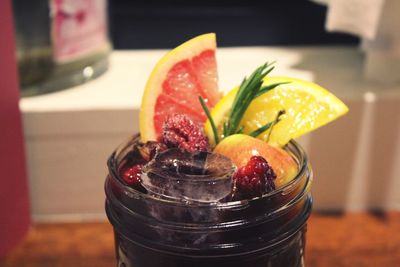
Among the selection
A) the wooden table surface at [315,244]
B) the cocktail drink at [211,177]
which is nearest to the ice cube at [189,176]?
the cocktail drink at [211,177]

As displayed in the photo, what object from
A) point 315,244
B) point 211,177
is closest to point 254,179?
point 211,177

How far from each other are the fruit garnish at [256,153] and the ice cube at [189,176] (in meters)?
0.02

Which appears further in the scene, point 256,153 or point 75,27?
point 75,27

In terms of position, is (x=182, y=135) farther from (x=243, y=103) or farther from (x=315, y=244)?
(x=315, y=244)

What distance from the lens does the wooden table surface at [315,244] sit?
701 millimetres

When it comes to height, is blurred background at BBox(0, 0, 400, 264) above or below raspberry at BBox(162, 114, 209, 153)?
below

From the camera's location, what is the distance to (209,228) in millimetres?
370

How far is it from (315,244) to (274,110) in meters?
0.33

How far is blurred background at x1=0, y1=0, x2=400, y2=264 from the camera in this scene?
740 millimetres

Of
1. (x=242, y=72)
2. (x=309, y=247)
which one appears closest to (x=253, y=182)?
(x=309, y=247)

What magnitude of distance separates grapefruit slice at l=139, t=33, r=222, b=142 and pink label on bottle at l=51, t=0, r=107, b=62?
336 mm

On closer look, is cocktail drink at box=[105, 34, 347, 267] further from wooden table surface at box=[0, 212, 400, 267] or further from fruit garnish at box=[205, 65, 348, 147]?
wooden table surface at box=[0, 212, 400, 267]

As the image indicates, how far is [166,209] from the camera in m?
0.38

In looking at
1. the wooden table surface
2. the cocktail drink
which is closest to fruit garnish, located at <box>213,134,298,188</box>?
the cocktail drink
